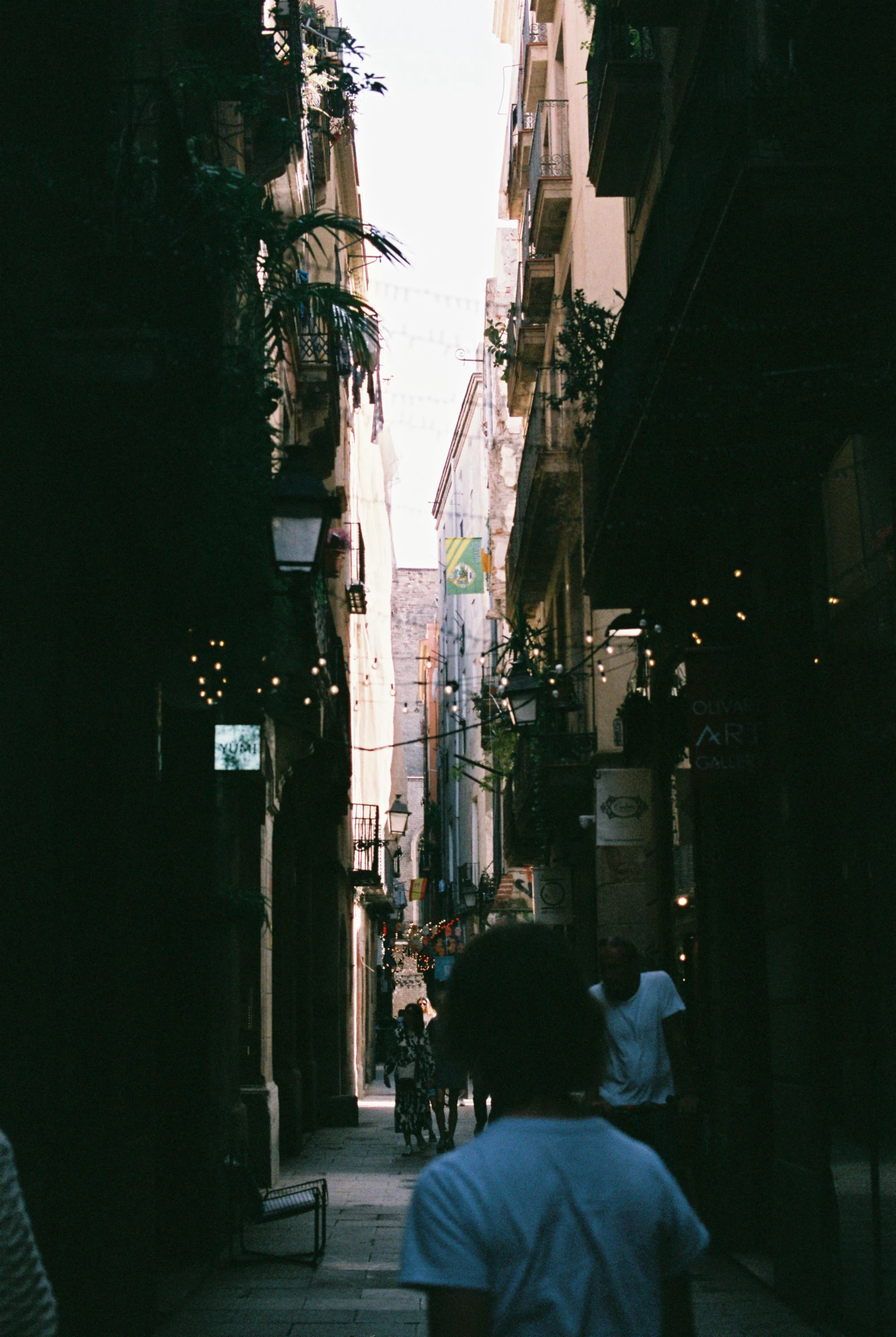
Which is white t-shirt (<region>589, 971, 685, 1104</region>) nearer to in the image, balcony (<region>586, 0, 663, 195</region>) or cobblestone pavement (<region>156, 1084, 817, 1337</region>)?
cobblestone pavement (<region>156, 1084, 817, 1337</region>)

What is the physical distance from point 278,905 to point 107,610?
11.3 metres

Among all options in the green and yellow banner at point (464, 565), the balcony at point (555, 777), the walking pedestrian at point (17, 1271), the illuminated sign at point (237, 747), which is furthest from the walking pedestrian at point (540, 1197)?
the green and yellow banner at point (464, 565)

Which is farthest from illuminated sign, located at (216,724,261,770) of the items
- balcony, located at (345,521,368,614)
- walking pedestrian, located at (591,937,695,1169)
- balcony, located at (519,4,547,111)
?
balcony, located at (345,521,368,614)

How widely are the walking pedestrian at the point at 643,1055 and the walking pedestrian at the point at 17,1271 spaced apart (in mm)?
4922

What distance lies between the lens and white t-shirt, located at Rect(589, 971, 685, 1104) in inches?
299

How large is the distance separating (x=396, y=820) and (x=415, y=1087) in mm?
27624

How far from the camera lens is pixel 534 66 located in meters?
23.9

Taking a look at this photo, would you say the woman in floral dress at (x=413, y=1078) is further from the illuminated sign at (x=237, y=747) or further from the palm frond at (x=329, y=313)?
the palm frond at (x=329, y=313)

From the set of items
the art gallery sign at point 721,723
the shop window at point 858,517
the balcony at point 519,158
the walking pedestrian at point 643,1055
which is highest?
the balcony at point 519,158

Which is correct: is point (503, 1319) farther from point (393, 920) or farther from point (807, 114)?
point (393, 920)

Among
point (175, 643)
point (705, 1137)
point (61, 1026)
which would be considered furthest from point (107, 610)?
point (705, 1137)

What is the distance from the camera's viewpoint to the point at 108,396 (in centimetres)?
739

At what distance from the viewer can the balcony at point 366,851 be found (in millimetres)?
32125

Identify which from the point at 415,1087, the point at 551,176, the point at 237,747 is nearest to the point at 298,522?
the point at 237,747
